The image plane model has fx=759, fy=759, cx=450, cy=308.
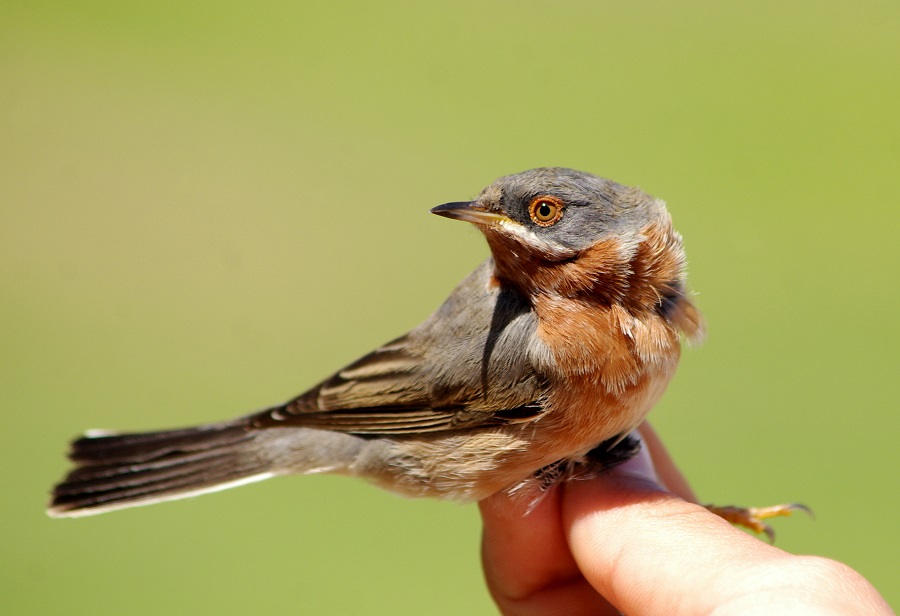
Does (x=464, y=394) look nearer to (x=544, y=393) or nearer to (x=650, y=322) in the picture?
(x=544, y=393)

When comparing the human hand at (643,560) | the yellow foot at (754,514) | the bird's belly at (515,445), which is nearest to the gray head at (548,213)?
the bird's belly at (515,445)

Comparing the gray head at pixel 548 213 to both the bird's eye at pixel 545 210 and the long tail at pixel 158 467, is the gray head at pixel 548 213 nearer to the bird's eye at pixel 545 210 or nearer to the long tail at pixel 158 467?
the bird's eye at pixel 545 210

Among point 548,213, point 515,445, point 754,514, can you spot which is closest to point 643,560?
point 515,445

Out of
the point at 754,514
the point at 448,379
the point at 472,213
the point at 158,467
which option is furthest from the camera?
the point at 158,467

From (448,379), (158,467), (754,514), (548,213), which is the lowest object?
(754,514)

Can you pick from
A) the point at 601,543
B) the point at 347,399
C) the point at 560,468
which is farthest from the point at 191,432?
the point at 601,543

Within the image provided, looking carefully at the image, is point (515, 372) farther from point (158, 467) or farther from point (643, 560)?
point (158, 467)

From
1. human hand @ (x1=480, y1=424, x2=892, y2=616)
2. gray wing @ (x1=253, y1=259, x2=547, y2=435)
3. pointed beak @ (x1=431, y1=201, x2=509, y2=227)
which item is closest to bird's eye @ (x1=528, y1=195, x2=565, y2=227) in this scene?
pointed beak @ (x1=431, y1=201, x2=509, y2=227)
